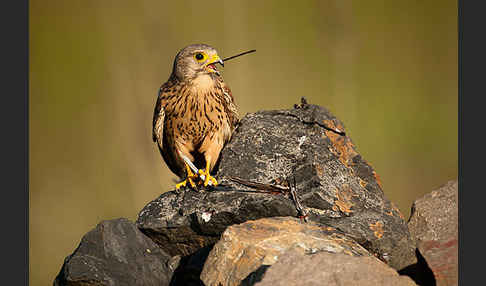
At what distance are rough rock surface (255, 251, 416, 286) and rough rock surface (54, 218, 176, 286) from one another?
0.66 m

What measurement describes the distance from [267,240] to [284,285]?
10.2 inches

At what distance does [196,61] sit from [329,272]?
1.42 m

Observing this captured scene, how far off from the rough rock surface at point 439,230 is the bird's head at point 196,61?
1158 millimetres

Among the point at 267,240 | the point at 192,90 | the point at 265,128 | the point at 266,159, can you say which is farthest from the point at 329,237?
the point at 192,90

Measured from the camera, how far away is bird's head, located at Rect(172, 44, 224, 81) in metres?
2.45

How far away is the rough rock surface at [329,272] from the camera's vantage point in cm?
138

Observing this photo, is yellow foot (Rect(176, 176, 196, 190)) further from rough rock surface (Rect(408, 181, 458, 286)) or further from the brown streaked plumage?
rough rock surface (Rect(408, 181, 458, 286))

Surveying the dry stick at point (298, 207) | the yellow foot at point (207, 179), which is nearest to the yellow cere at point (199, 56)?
the yellow foot at point (207, 179)

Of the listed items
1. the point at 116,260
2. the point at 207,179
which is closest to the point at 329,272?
the point at 116,260

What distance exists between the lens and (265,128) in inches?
96.1

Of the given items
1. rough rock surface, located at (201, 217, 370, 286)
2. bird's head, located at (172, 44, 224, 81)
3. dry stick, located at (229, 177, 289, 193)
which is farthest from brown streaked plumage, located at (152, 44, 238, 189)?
rough rock surface, located at (201, 217, 370, 286)

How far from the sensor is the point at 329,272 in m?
1.40

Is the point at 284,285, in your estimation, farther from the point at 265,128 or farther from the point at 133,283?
the point at 265,128

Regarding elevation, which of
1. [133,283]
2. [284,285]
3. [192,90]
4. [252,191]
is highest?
[192,90]
